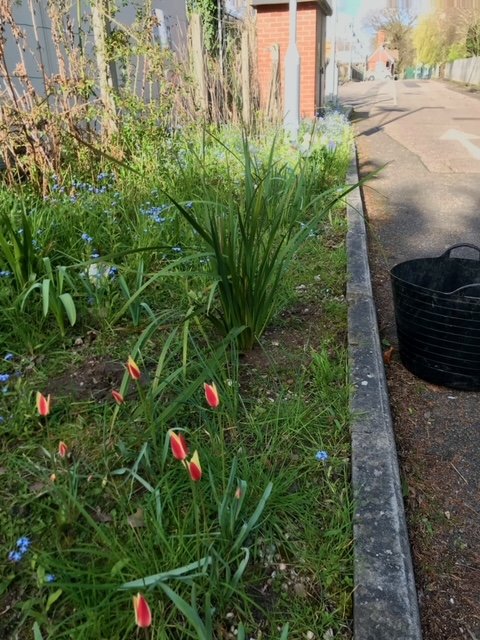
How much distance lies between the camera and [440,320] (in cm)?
227

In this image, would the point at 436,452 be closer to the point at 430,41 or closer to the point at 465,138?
the point at 465,138

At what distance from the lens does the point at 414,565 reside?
158cm

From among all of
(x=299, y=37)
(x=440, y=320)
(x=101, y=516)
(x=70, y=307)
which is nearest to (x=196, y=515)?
(x=101, y=516)

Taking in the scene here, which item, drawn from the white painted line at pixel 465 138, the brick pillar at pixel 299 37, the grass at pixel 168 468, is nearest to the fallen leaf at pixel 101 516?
the grass at pixel 168 468

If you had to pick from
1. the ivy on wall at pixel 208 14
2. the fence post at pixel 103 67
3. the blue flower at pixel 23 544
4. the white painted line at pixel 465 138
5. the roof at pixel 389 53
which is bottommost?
the white painted line at pixel 465 138

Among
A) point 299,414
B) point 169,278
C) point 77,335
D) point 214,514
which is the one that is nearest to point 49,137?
point 169,278

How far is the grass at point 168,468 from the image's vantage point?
4.02 feet

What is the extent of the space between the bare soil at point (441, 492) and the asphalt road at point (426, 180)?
1.92m

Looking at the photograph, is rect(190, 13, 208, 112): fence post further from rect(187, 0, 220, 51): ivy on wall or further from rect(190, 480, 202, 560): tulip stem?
rect(190, 480, 202, 560): tulip stem

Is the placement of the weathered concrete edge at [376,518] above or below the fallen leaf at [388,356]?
above

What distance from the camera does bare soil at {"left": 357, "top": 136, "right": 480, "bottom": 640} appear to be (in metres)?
1.47

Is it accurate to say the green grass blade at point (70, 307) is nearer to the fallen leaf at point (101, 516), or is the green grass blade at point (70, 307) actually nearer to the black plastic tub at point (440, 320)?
the fallen leaf at point (101, 516)

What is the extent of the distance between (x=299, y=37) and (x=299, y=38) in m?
0.02

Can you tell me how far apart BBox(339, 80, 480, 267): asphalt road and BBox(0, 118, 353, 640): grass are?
221 cm
